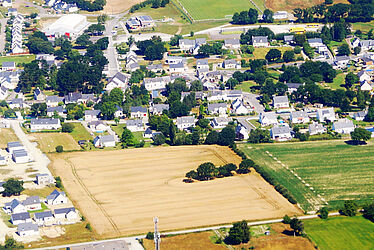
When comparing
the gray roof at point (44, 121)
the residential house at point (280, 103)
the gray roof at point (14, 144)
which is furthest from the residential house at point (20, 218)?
the residential house at point (280, 103)

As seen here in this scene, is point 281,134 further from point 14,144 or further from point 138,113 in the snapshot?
point 14,144

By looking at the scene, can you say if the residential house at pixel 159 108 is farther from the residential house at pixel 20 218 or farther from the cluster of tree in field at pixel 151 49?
the residential house at pixel 20 218

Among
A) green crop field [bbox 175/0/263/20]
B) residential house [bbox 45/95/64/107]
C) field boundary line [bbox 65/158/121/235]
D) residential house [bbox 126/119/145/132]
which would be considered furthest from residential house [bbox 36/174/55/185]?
green crop field [bbox 175/0/263/20]

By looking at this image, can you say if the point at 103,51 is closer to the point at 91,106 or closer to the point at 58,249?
the point at 91,106

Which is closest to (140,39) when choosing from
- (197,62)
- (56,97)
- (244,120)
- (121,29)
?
(121,29)

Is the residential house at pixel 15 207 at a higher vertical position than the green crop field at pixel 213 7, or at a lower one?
lower

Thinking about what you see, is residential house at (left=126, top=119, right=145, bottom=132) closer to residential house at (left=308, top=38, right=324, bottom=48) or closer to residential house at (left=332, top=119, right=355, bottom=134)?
residential house at (left=332, top=119, right=355, bottom=134)
